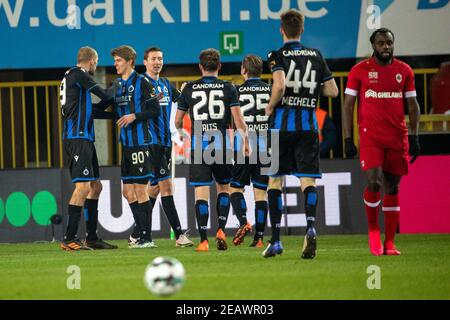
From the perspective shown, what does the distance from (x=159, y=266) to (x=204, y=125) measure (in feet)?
16.6

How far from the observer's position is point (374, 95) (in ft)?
34.2

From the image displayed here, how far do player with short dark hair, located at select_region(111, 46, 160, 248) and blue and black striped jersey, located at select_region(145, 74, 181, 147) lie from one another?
0.20m

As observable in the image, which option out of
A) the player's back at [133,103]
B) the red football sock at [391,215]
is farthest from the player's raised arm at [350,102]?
the player's back at [133,103]

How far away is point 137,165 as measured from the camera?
12.8 meters

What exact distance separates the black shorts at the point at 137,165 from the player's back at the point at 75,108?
51 centimetres

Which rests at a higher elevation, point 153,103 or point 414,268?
point 153,103

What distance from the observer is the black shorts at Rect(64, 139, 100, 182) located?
12.8 meters

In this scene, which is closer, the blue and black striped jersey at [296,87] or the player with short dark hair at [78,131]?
the blue and black striped jersey at [296,87]

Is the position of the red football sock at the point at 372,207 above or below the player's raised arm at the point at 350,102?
below

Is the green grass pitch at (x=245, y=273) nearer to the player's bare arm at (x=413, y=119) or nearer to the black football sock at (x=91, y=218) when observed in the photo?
the black football sock at (x=91, y=218)

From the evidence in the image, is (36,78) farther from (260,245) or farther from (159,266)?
(159,266)

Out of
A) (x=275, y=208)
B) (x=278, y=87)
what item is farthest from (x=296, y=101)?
(x=275, y=208)

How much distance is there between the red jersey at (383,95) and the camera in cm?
1041

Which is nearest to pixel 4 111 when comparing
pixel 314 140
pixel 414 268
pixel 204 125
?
pixel 204 125
